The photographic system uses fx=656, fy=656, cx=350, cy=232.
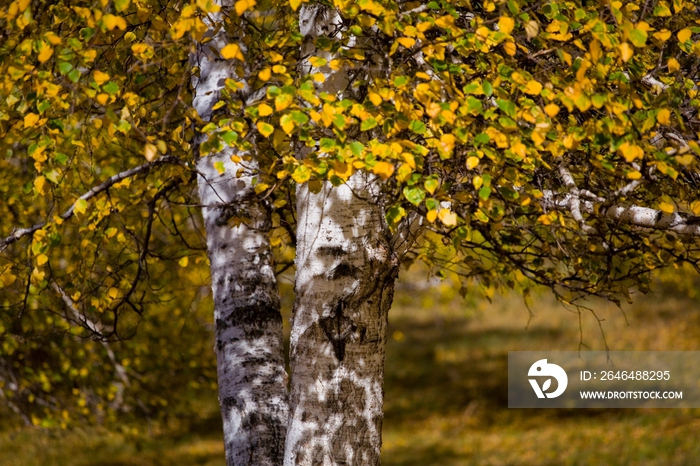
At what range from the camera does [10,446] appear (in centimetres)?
1313

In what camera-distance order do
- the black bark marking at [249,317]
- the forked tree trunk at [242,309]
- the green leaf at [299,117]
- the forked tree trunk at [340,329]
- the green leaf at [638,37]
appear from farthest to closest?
the black bark marking at [249,317] → the forked tree trunk at [242,309] → the forked tree trunk at [340,329] → the green leaf at [299,117] → the green leaf at [638,37]

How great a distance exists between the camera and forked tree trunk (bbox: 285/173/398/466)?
3238 millimetres

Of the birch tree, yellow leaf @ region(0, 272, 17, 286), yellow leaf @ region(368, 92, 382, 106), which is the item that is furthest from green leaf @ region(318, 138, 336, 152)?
yellow leaf @ region(0, 272, 17, 286)

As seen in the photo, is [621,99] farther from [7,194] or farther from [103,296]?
[7,194]

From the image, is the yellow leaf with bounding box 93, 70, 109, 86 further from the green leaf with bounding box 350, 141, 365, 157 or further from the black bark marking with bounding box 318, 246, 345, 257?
the black bark marking with bounding box 318, 246, 345, 257

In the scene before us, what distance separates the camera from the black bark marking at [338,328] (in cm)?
327

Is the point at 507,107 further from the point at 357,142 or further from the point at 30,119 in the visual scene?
the point at 30,119

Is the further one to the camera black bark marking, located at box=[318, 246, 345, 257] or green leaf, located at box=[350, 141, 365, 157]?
black bark marking, located at box=[318, 246, 345, 257]

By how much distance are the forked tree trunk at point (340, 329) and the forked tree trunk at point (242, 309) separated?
50 cm

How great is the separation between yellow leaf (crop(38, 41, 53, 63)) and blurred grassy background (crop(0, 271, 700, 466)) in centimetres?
612

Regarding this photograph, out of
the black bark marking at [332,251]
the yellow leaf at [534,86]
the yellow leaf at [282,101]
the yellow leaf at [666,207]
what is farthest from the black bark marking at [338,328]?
the yellow leaf at [666,207]

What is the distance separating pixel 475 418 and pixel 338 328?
1291 centimetres

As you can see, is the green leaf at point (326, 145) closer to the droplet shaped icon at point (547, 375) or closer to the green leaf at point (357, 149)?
the green leaf at point (357, 149)

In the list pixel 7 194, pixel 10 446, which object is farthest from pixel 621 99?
pixel 10 446
